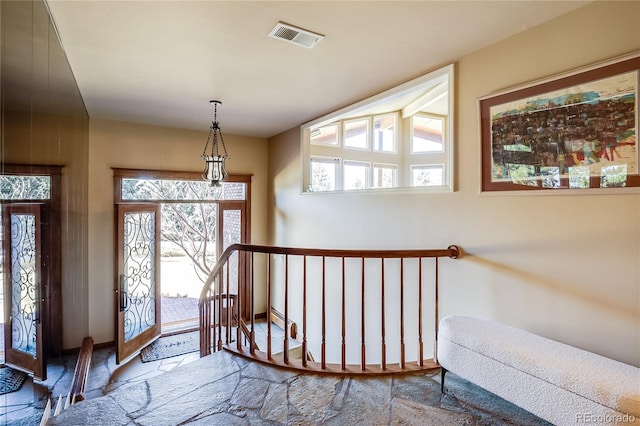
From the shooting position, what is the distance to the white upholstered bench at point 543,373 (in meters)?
1.44

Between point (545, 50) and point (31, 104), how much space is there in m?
3.12

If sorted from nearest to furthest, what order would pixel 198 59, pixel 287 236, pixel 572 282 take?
pixel 572 282 < pixel 198 59 < pixel 287 236

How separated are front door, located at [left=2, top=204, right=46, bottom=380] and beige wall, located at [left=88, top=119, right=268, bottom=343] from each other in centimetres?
320

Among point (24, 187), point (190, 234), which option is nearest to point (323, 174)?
point (190, 234)

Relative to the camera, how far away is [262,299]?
602 centimetres

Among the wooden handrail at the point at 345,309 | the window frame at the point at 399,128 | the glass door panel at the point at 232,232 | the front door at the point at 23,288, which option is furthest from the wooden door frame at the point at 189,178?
the front door at the point at 23,288

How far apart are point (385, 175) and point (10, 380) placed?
6.04 m

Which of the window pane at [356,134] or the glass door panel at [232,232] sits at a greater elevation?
the window pane at [356,134]

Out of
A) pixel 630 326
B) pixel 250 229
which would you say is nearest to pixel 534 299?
pixel 630 326

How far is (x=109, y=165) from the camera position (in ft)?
15.5

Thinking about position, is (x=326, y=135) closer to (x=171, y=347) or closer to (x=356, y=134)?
(x=356, y=134)

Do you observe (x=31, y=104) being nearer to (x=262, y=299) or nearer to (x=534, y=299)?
(x=534, y=299)

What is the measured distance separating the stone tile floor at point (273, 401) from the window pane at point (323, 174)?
3.23 m

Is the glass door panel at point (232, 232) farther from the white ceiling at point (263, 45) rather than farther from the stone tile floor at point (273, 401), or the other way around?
the stone tile floor at point (273, 401)
